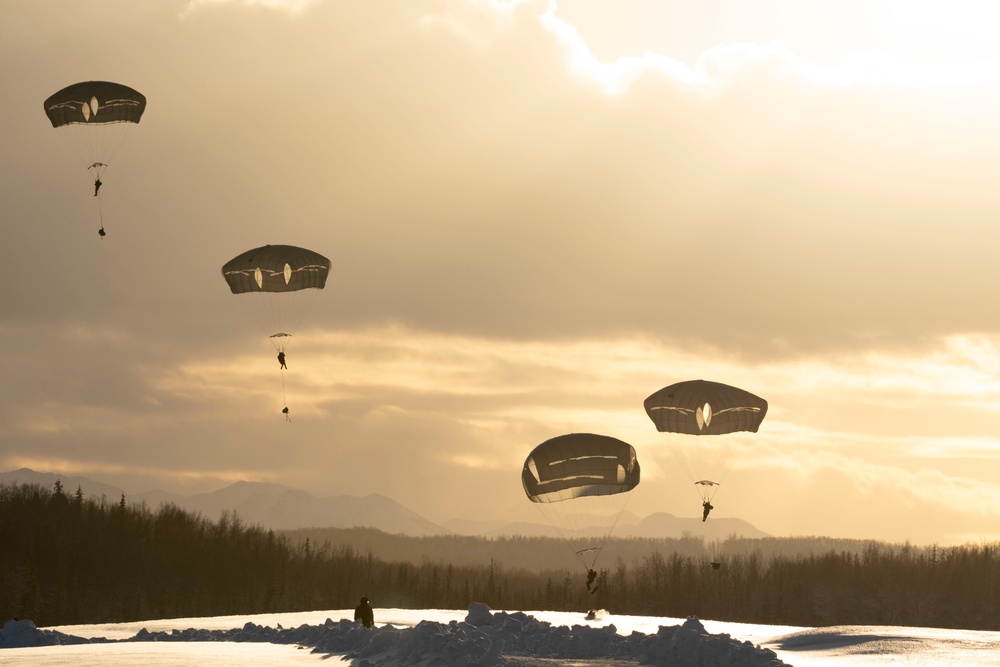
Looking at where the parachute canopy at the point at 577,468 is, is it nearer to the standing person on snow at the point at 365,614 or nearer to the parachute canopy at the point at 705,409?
the parachute canopy at the point at 705,409

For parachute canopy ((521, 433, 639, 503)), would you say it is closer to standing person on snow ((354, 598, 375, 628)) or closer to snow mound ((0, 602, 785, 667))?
standing person on snow ((354, 598, 375, 628))

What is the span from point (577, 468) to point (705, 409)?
6506mm

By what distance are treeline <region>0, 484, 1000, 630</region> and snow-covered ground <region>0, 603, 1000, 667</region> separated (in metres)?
105

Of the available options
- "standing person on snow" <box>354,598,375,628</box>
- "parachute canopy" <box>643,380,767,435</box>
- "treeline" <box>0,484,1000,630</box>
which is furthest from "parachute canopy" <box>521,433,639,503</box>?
"treeline" <box>0,484,1000,630</box>

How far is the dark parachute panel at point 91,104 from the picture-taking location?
187 ft

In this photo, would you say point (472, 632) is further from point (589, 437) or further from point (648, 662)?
point (589, 437)

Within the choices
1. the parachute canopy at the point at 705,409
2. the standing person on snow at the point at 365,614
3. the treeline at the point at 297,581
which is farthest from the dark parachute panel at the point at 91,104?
the treeline at the point at 297,581

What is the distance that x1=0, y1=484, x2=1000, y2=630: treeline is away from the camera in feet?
472

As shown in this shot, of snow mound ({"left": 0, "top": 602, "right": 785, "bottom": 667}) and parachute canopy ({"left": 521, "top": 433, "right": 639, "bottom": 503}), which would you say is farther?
parachute canopy ({"left": 521, "top": 433, "right": 639, "bottom": 503})

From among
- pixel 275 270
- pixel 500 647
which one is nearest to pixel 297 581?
pixel 275 270

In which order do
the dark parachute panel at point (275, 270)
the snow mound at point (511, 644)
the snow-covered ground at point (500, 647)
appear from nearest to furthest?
the snow mound at point (511, 644) → the snow-covered ground at point (500, 647) → the dark parachute panel at point (275, 270)

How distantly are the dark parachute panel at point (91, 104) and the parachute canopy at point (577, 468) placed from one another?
27.4 meters

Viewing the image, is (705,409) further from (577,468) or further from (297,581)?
(297,581)

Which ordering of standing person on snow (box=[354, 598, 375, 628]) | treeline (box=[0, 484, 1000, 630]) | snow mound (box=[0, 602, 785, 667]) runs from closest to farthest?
snow mound (box=[0, 602, 785, 667])
standing person on snow (box=[354, 598, 375, 628])
treeline (box=[0, 484, 1000, 630])
